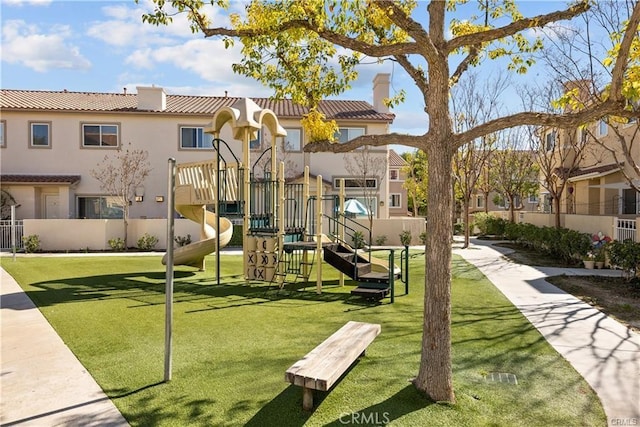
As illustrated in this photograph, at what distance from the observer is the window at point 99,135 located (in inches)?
989

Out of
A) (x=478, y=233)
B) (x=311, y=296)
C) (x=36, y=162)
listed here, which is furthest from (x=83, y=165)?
(x=478, y=233)

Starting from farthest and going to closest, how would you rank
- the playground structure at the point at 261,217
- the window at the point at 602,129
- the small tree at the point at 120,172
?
the small tree at the point at 120,172, the window at the point at 602,129, the playground structure at the point at 261,217

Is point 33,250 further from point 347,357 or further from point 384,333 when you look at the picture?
point 347,357

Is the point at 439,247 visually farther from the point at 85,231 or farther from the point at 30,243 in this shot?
the point at 30,243

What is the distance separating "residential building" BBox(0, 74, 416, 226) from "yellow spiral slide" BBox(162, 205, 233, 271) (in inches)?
404

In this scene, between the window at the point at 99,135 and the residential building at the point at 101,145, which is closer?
the residential building at the point at 101,145

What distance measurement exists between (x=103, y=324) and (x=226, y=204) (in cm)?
566

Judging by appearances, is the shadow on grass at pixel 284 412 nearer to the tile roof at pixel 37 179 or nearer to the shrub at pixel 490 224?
the tile roof at pixel 37 179

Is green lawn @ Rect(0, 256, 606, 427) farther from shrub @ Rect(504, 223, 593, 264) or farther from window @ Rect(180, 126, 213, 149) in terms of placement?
window @ Rect(180, 126, 213, 149)

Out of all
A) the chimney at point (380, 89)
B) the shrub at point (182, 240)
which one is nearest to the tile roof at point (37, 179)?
the shrub at point (182, 240)

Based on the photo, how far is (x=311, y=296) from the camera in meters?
11.1

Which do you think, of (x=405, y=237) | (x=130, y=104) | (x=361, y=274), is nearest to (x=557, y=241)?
(x=405, y=237)

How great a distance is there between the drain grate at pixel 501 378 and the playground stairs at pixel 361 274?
4.54 m

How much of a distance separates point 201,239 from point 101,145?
45.6ft
